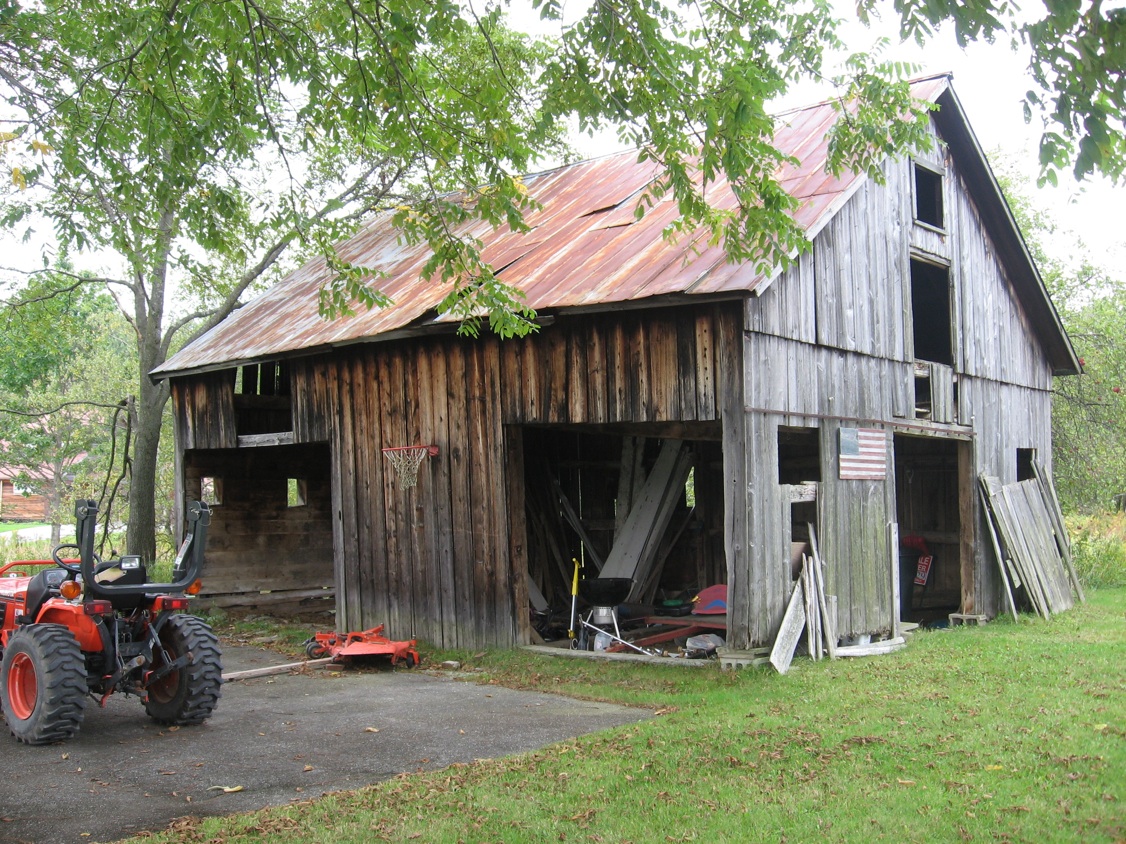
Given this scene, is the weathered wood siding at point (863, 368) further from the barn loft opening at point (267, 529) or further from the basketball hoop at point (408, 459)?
the barn loft opening at point (267, 529)

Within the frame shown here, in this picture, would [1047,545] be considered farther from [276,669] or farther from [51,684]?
[51,684]

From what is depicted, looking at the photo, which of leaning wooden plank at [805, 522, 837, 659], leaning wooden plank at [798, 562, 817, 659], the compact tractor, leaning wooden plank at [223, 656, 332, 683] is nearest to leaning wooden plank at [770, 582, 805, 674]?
leaning wooden plank at [798, 562, 817, 659]

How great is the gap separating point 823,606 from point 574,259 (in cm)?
463

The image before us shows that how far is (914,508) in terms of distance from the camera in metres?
17.1

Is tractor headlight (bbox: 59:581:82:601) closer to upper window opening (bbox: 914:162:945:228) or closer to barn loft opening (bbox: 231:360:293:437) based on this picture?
barn loft opening (bbox: 231:360:293:437)

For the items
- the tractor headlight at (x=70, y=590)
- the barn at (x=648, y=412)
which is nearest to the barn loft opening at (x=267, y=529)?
the barn at (x=648, y=412)

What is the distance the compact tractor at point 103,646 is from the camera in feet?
24.5

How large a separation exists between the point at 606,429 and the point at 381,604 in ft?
11.8

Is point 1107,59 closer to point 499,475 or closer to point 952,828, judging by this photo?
point 952,828

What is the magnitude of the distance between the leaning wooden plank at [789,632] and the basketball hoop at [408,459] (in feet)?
14.5

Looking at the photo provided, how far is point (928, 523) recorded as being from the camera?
55.9ft

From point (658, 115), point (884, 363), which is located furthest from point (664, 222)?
point (658, 115)

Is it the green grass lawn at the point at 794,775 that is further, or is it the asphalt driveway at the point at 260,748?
the asphalt driveway at the point at 260,748

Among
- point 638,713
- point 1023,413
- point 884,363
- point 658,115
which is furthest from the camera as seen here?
point 1023,413
